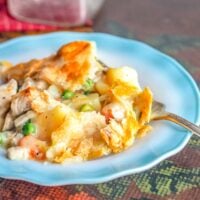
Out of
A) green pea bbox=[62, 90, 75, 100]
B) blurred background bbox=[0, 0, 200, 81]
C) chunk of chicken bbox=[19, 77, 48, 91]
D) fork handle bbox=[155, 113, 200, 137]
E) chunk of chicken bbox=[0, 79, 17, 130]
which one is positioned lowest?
blurred background bbox=[0, 0, 200, 81]

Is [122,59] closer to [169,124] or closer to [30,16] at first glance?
[169,124]

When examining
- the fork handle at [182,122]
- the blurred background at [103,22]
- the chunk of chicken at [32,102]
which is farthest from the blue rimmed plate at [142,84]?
the blurred background at [103,22]

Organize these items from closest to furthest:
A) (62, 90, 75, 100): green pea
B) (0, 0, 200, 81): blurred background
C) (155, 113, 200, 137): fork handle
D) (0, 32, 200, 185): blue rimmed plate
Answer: (0, 32, 200, 185): blue rimmed plate
(155, 113, 200, 137): fork handle
(62, 90, 75, 100): green pea
(0, 0, 200, 81): blurred background

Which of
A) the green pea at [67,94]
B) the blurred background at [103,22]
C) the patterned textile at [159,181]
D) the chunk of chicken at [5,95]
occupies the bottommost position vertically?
the blurred background at [103,22]

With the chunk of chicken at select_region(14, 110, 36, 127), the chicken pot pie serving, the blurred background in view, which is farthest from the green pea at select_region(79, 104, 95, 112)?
the blurred background

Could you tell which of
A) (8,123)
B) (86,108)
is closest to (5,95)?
(8,123)

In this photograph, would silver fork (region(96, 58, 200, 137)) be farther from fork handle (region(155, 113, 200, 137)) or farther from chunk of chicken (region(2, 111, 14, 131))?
chunk of chicken (region(2, 111, 14, 131))

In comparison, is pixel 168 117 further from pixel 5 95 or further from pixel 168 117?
pixel 5 95

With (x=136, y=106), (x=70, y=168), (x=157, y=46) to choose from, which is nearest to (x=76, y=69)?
(x=136, y=106)

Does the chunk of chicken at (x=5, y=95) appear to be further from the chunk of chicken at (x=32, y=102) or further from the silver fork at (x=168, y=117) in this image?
the silver fork at (x=168, y=117)
